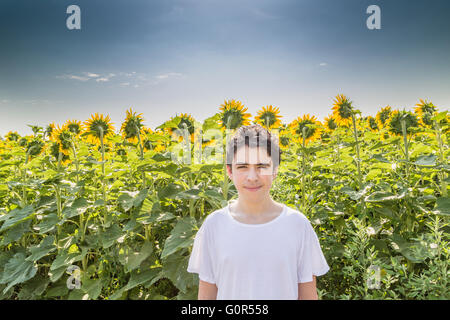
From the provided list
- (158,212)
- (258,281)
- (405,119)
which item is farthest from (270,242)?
(405,119)

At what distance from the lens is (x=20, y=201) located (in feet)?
10.3

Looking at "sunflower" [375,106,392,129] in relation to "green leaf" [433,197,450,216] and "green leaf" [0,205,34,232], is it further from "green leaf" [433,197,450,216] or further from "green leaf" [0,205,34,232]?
"green leaf" [0,205,34,232]

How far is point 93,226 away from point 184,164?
3.71 ft

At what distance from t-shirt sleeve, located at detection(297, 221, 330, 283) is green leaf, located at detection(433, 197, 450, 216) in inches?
52.1

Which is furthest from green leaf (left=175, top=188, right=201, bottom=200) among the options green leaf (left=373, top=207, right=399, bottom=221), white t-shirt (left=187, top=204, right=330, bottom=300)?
green leaf (left=373, top=207, right=399, bottom=221)

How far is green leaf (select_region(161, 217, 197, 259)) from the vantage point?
1.96 meters

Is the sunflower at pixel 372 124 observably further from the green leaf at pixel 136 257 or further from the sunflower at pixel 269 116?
the green leaf at pixel 136 257

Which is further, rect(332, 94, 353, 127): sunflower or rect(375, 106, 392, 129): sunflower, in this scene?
rect(375, 106, 392, 129): sunflower

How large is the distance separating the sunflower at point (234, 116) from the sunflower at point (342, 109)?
3.97 feet

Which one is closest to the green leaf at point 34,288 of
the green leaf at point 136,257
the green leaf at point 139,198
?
the green leaf at point 136,257

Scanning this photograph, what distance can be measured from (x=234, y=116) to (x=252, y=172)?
2.86ft

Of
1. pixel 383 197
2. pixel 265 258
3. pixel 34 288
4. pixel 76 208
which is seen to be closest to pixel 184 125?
pixel 76 208

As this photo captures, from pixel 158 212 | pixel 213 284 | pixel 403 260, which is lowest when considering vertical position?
pixel 403 260
